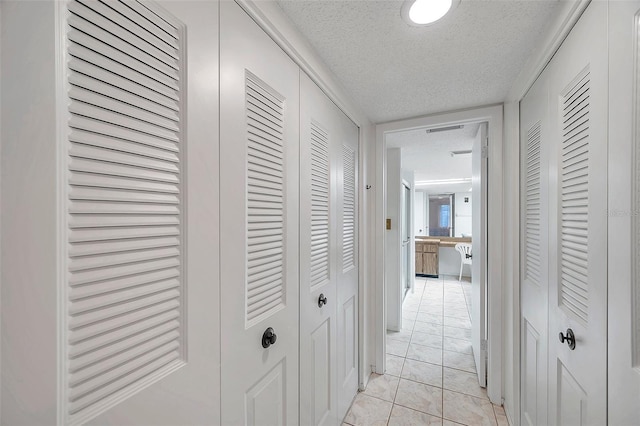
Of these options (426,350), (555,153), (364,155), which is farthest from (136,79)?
(426,350)

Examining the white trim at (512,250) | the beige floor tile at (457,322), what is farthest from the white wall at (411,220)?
the white trim at (512,250)

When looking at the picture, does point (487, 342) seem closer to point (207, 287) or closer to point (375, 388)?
point (375, 388)

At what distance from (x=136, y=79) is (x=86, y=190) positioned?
0.26 metres

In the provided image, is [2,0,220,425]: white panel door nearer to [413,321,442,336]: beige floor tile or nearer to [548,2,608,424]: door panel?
[548,2,608,424]: door panel

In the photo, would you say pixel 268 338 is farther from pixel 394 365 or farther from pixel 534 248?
pixel 394 365

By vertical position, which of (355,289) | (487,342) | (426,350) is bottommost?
(426,350)

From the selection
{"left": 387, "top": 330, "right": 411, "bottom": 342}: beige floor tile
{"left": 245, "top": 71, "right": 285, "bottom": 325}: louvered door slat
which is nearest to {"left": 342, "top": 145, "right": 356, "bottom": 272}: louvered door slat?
{"left": 245, "top": 71, "right": 285, "bottom": 325}: louvered door slat

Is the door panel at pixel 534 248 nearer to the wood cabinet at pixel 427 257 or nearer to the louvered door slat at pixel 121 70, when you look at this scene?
the louvered door slat at pixel 121 70

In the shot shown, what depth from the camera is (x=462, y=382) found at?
2.12 meters

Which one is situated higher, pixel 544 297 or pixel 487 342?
pixel 544 297

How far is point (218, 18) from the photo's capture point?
77cm

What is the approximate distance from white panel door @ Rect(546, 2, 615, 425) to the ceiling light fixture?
440 millimetres

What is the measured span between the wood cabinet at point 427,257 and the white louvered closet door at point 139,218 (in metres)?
5.60

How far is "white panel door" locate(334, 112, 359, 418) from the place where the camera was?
1.65m
